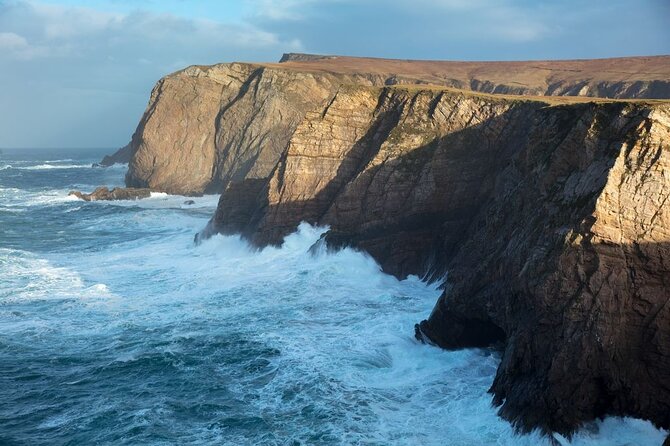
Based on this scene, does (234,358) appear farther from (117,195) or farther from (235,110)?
(235,110)

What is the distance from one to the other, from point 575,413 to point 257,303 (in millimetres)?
18287

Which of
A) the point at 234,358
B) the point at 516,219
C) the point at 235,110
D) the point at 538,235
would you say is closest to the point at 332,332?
the point at 234,358

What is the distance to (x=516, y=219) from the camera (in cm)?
2464

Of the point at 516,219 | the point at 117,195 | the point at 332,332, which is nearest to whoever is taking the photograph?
the point at 516,219

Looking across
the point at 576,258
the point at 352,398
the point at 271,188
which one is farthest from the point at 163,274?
the point at 576,258

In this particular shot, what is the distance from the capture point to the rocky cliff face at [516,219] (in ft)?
57.6

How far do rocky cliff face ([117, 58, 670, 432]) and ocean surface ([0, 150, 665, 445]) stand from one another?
1137mm

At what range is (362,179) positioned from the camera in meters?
38.1

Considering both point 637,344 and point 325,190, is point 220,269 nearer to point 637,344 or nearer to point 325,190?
point 325,190

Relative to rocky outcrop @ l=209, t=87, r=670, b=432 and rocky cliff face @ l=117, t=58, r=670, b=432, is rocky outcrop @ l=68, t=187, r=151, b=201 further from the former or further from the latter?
rocky outcrop @ l=209, t=87, r=670, b=432

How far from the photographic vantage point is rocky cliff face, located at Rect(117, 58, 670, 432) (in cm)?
1756

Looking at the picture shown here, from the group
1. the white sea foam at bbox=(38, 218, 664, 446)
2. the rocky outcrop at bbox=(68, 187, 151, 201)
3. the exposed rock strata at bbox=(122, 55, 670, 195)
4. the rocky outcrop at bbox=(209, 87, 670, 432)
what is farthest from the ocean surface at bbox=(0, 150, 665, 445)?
the exposed rock strata at bbox=(122, 55, 670, 195)

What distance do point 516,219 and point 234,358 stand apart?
12474 mm

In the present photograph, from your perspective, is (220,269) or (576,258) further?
(220,269)
